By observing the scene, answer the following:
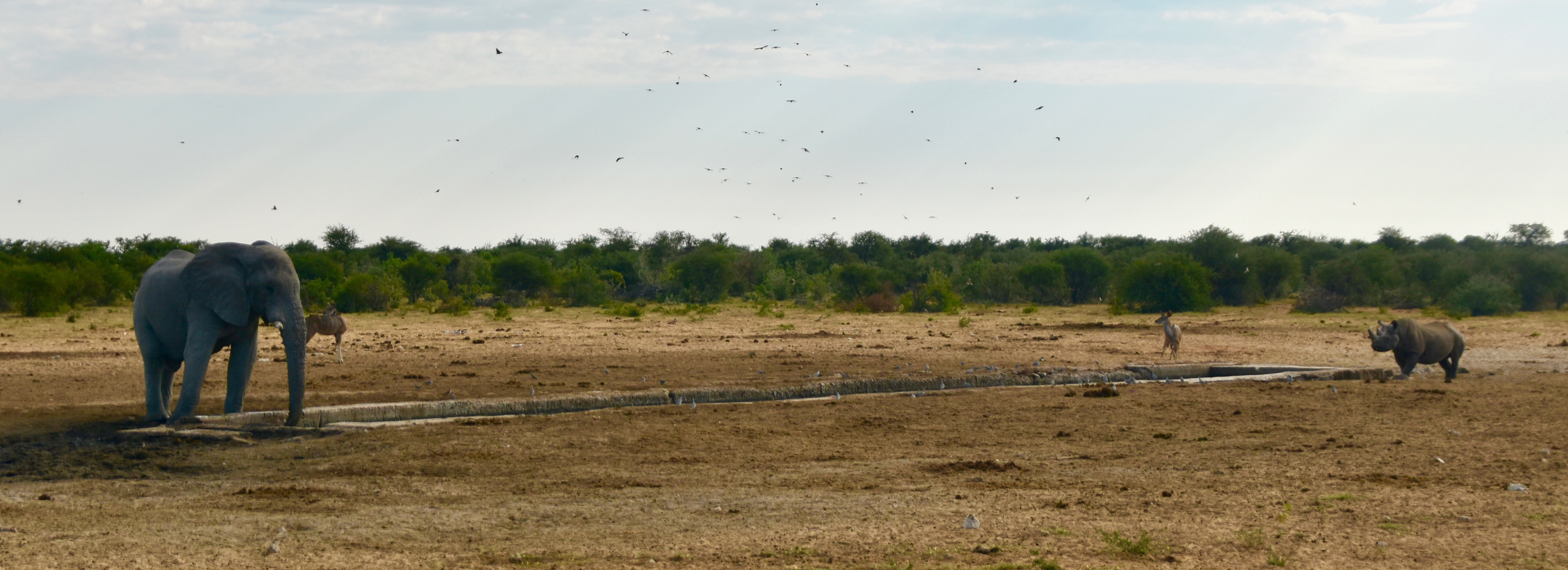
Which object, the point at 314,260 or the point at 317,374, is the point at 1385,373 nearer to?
the point at 317,374

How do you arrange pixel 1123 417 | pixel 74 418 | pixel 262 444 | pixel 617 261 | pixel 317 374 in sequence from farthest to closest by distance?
pixel 617 261 → pixel 317 374 → pixel 1123 417 → pixel 74 418 → pixel 262 444

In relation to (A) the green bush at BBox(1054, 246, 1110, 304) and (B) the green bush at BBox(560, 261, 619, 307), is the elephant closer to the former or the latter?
(A) the green bush at BBox(1054, 246, 1110, 304)

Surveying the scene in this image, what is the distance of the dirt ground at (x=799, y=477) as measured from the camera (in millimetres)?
6777

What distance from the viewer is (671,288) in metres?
50.7

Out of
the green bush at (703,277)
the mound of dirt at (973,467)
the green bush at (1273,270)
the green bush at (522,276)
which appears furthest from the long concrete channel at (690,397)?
the green bush at (703,277)

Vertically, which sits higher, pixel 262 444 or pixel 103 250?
pixel 103 250

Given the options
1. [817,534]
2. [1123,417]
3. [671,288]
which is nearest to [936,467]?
[817,534]

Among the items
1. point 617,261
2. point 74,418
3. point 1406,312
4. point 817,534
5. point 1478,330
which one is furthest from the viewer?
point 617,261

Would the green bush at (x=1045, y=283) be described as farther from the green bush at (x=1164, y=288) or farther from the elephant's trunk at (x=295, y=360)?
Answer: the elephant's trunk at (x=295, y=360)

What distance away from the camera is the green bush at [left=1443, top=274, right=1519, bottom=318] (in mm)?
35594

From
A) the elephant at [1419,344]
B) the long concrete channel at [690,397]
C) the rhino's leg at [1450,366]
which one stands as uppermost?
the elephant at [1419,344]

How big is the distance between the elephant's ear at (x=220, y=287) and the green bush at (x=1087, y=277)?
3916cm

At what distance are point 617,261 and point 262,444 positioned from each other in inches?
1784

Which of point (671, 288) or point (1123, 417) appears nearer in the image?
point (1123, 417)
